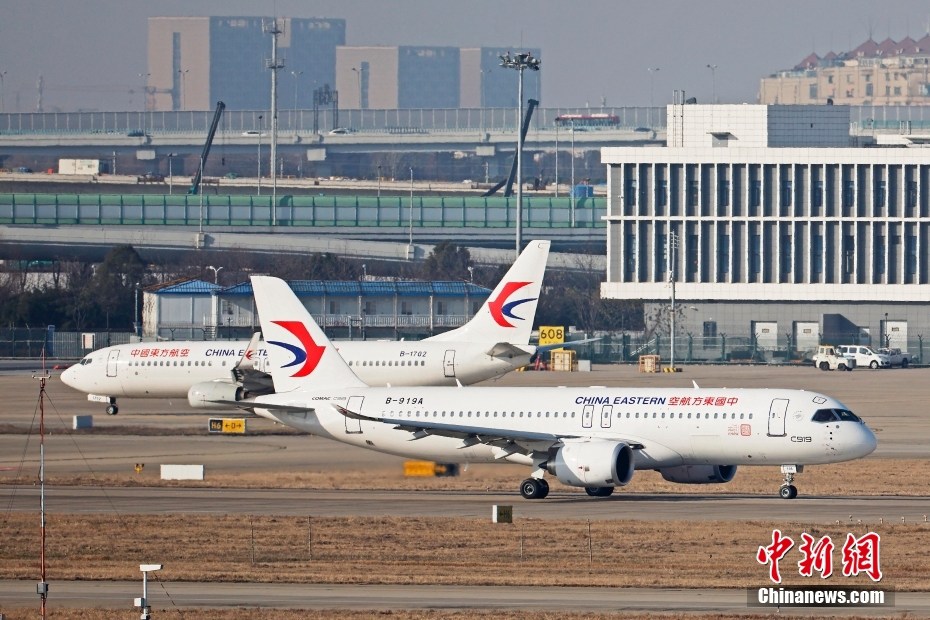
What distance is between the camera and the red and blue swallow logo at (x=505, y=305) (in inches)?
3007

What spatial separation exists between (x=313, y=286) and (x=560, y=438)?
8730cm

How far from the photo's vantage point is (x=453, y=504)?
5238cm

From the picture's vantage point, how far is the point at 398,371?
272 ft

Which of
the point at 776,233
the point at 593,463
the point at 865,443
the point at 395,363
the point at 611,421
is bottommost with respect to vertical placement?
the point at 593,463

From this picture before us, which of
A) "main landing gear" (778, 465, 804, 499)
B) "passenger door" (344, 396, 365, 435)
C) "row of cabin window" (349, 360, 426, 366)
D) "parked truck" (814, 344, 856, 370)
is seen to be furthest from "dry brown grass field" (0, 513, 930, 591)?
"parked truck" (814, 344, 856, 370)

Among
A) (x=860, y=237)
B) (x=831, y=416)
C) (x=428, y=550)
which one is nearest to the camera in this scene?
(x=428, y=550)

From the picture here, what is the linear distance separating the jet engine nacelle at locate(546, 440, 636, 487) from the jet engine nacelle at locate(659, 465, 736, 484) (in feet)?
7.48

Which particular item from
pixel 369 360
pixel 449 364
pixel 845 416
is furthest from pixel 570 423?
pixel 369 360

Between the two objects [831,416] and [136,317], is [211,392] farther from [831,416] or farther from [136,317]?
[136,317]

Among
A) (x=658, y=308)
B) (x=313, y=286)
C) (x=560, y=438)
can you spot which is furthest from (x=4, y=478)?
(x=658, y=308)

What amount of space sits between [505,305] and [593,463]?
25.9 meters

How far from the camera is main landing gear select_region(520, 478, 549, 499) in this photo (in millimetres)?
53625

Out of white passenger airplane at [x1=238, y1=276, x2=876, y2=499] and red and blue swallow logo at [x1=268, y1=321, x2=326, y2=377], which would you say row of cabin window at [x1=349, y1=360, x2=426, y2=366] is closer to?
white passenger airplane at [x1=238, y1=276, x2=876, y2=499]

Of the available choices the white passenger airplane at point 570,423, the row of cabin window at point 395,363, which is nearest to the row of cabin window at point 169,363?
the row of cabin window at point 395,363
